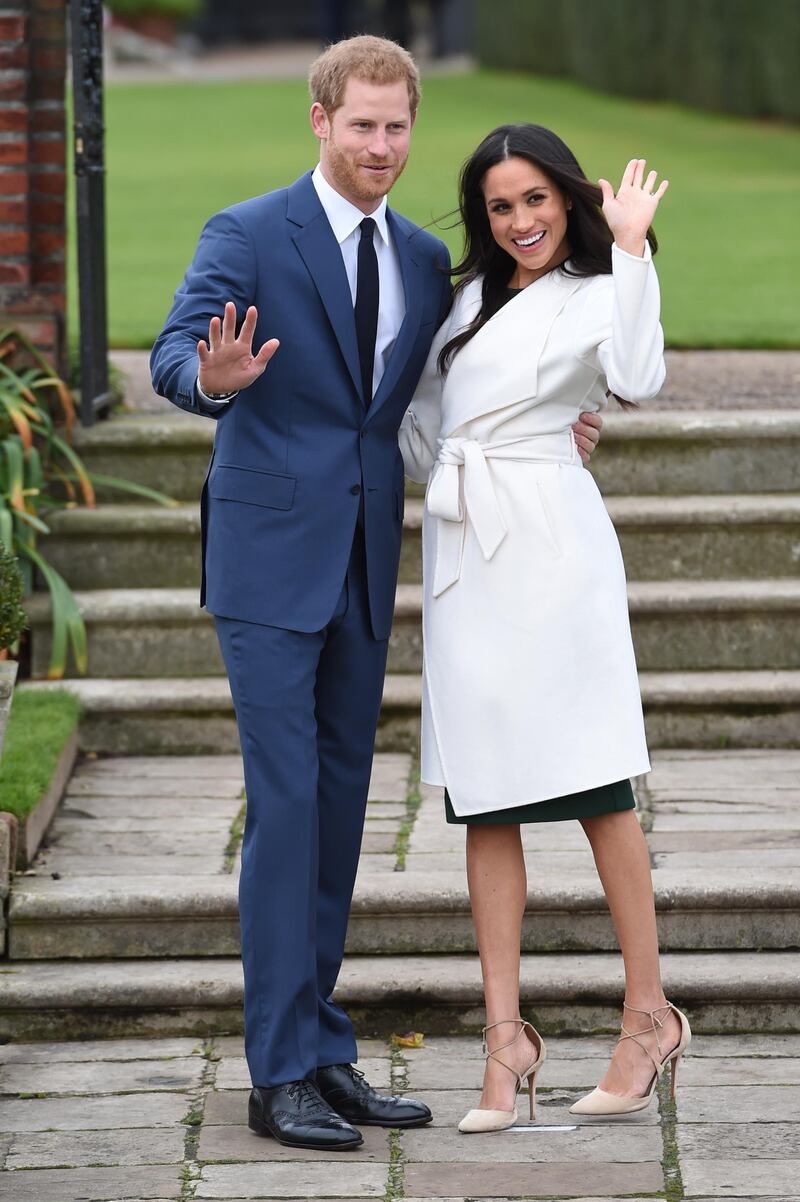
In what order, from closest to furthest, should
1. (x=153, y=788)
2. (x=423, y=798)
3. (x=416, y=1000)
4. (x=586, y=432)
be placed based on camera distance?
(x=586, y=432)
(x=416, y=1000)
(x=423, y=798)
(x=153, y=788)

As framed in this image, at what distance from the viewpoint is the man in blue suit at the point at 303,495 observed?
338 cm

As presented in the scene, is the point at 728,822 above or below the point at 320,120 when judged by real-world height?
below

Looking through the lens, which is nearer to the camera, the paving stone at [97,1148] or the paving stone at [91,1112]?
the paving stone at [97,1148]

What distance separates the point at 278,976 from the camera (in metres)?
3.40

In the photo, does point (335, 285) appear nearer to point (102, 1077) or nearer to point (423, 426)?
point (423, 426)

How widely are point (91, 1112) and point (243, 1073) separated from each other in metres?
0.34

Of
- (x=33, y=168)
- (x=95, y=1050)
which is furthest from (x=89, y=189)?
(x=95, y=1050)

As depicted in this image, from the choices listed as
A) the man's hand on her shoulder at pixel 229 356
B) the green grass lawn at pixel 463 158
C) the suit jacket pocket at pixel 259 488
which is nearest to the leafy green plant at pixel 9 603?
the suit jacket pocket at pixel 259 488

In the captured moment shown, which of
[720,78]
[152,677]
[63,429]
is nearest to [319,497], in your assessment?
[152,677]

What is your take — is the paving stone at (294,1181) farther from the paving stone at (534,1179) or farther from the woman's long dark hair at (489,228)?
the woman's long dark hair at (489,228)

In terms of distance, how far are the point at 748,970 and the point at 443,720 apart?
1.01m

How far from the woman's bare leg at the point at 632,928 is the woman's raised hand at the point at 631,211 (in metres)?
1.03

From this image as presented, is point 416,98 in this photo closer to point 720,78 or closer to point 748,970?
point 748,970

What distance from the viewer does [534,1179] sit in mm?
3258
